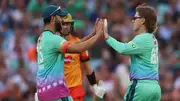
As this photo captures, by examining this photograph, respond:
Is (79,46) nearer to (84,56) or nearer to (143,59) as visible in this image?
(143,59)

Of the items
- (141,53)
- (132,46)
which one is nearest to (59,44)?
(132,46)

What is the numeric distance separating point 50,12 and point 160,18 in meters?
8.01

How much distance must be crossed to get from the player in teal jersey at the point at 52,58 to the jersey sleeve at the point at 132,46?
36 centimetres

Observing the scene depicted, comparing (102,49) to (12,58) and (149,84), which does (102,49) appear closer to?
(12,58)

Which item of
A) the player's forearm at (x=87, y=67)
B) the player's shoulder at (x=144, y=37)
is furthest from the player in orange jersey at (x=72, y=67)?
the player's shoulder at (x=144, y=37)

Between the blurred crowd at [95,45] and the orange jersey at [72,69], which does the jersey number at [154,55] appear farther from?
the blurred crowd at [95,45]

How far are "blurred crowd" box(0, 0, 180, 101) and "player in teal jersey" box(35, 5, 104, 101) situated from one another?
5318 millimetres

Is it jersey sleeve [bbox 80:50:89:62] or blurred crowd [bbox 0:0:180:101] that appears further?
blurred crowd [bbox 0:0:180:101]

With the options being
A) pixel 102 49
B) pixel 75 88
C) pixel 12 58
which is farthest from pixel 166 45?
pixel 75 88

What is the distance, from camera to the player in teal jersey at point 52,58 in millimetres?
10070

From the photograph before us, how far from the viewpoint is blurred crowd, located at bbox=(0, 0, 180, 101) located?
15.9m

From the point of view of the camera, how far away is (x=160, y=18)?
18.0 meters

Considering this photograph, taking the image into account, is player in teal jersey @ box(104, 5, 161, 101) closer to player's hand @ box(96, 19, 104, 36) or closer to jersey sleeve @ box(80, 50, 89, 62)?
player's hand @ box(96, 19, 104, 36)

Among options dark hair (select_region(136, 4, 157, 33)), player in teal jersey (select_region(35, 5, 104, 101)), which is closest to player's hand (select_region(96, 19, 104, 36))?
player in teal jersey (select_region(35, 5, 104, 101))
